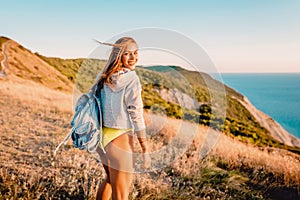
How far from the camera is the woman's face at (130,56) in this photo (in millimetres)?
2975

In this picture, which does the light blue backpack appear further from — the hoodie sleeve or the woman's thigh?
the hoodie sleeve

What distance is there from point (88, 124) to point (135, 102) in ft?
1.77

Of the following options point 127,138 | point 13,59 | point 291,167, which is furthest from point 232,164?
point 13,59

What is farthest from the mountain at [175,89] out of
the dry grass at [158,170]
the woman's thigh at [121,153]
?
the woman's thigh at [121,153]

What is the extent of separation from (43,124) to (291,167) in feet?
22.1

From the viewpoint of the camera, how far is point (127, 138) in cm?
300

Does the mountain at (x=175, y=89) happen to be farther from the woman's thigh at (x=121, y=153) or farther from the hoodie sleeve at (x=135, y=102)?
the woman's thigh at (x=121, y=153)

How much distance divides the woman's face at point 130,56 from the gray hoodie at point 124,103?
0.12 meters

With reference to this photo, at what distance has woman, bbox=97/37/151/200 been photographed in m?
2.86

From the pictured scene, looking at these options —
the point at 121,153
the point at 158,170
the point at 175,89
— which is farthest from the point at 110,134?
the point at 158,170

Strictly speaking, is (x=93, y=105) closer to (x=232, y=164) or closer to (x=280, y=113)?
(x=232, y=164)

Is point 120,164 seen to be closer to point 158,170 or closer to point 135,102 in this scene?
point 135,102

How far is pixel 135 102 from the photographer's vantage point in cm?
282

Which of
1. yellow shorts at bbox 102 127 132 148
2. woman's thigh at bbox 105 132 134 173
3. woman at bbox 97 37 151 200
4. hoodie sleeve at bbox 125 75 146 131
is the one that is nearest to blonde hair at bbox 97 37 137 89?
woman at bbox 97 37 151 200
